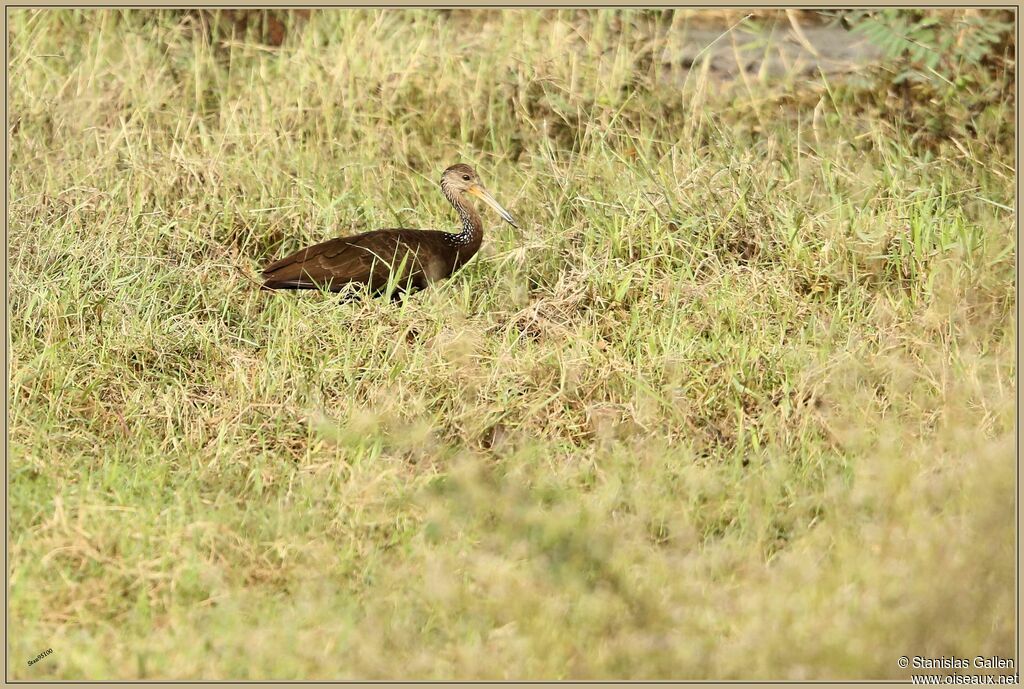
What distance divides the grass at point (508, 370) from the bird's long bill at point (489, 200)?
0.52ft

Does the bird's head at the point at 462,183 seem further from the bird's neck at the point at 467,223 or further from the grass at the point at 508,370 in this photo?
the grass at the point at 508,370

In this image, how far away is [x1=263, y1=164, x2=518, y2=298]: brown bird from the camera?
5.67 metres

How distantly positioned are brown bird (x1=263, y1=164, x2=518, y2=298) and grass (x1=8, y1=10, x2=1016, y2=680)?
146 mm

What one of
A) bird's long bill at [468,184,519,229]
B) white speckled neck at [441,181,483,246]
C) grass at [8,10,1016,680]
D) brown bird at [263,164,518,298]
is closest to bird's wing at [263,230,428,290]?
brown bird at [263,164,518,298]

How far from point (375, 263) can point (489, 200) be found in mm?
766

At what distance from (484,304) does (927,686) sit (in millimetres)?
2713

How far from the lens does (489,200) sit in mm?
6223

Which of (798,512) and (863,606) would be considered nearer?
(863,606)

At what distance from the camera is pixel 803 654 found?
351 centimetres

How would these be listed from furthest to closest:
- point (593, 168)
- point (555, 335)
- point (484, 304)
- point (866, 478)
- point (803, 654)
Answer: point (593, 168)
point (484, 304)
point (555, 335)
point (866, 478)
point (803, 654)

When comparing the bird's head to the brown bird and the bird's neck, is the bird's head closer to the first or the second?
the bird's neck

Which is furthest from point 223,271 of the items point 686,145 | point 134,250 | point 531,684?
point 531,684

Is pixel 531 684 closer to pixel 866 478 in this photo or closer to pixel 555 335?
pixel 866 478

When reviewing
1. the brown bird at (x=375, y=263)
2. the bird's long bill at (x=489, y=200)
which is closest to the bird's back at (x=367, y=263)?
the brown bird at (x=375, y=263)
